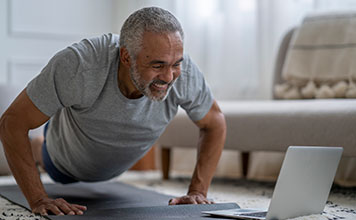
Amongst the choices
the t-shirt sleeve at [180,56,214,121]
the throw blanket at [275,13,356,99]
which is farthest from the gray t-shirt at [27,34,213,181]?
the throw blanket at [275,13,356,99]

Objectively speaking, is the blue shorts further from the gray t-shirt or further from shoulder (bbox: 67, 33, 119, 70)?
shoulder (bbox: 67, 33, 119, 70)

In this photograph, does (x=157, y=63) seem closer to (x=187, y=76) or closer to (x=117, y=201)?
(x=187, y=76)

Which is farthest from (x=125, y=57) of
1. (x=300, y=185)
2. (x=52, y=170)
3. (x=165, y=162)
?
(x=165, y=162)

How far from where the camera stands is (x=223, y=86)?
11.0ft

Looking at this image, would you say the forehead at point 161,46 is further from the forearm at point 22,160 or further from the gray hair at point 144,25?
the forearm at point 22,160

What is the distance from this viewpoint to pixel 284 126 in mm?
2131

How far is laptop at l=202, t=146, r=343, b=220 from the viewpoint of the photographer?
137 centimetres

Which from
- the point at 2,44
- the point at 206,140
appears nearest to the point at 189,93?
the point at 206,140

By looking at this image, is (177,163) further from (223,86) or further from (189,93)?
(189,93)

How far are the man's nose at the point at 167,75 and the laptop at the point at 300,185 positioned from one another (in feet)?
1.16

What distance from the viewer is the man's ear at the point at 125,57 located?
60.7 inches

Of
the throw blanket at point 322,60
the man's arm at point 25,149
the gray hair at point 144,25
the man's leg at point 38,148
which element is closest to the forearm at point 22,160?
the man's arm at point 25,149

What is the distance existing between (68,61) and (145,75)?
8.4 inches

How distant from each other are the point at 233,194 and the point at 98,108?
0.80 metres
